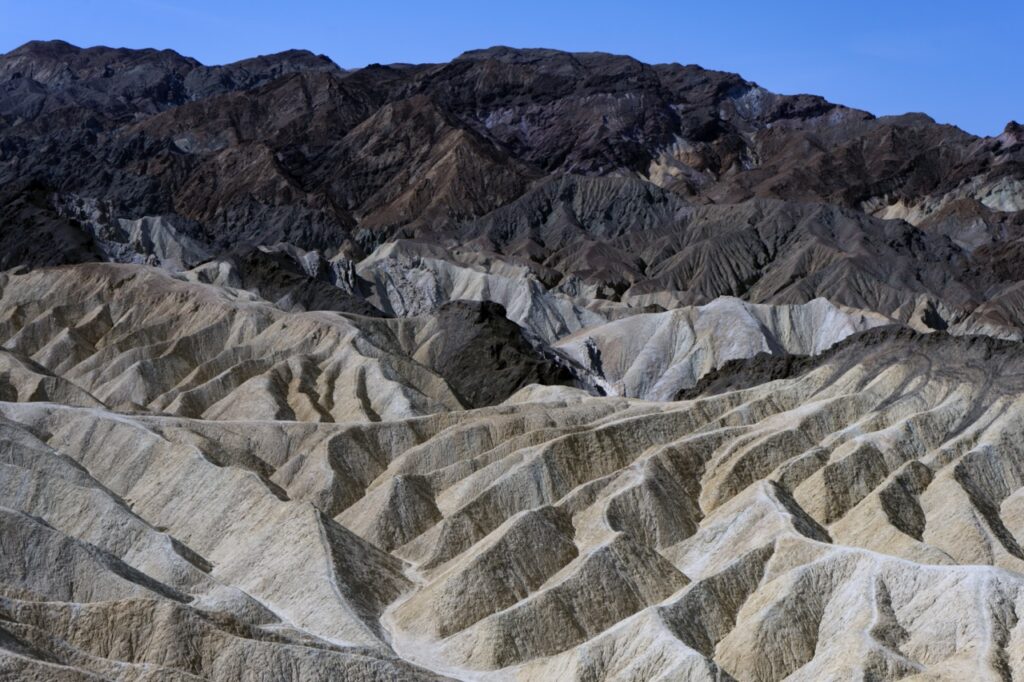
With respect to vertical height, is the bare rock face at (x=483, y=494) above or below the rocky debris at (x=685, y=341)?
below

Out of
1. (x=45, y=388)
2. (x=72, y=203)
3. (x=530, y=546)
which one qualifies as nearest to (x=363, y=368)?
(x=45, y=388)

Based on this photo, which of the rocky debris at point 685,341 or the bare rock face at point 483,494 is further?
the rocky debris at point 685,341

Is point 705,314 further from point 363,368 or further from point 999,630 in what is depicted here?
point 999,630

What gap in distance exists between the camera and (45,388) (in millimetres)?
92938

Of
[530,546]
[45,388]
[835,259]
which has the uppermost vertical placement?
[835,259]

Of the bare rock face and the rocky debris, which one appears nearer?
the bare rock face

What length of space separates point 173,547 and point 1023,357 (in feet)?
141

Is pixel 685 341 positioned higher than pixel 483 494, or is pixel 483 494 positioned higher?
pixel 685 341

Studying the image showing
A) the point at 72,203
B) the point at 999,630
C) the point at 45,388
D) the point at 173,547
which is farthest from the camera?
the point at 72,203

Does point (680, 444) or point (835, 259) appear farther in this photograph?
point (835, 259)

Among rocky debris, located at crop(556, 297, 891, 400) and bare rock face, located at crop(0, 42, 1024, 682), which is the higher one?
rocky debris, located at crop(556, 297, 891, 400)

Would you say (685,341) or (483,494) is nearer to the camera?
(483,494)

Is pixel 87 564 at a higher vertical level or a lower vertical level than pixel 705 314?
lower

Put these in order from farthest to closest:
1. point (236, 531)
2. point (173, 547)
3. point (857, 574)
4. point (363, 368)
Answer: point (363, 368)
point (236, 531)
point (173, 547)
point (857, 574)
